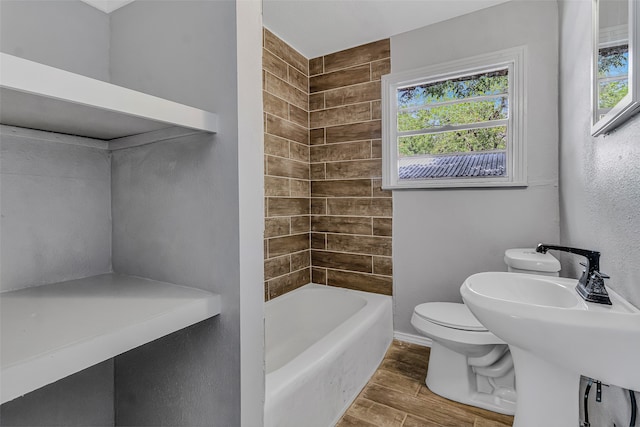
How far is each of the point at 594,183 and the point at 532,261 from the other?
62 cm

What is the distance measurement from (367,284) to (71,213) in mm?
2207

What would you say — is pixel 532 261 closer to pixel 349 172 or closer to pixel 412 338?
pixel 412 338

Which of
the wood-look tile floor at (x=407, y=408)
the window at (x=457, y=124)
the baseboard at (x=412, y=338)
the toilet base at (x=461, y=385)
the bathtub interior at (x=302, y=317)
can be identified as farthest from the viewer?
the baseboard at (x=412, y=338)

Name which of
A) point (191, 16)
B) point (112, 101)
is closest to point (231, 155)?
point (112, 101)

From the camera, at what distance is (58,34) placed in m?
0.89

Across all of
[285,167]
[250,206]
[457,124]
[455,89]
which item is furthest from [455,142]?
[250,206]

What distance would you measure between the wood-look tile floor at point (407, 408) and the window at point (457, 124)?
1374 mm

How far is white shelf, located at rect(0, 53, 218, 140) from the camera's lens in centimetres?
48

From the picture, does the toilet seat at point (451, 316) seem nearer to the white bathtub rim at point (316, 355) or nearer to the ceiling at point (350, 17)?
the white bathtub rim at point (316, 355)

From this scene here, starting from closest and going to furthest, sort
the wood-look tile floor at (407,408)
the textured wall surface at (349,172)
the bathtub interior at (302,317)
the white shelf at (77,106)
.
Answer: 1. the white shelf at (77,106)
2. the wood-look tile floor at (407,408)
3. the bathtub interior at (302,317)
4. the textured wall surface at (349,172)

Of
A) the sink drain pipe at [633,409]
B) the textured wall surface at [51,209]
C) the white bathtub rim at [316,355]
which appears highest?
the textured wall surface at [51,209]

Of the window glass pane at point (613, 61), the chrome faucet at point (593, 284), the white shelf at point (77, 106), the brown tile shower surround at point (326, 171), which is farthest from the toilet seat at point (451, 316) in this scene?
the white shelf at point (77, 106)

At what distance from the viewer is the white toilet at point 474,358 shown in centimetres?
173

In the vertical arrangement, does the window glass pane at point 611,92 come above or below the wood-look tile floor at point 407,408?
above
